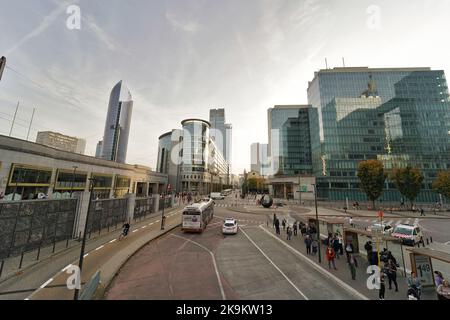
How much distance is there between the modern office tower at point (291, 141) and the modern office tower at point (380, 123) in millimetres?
23020

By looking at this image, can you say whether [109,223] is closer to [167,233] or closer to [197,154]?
[167,233]

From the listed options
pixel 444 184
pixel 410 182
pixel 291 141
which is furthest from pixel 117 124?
pixel 444 184

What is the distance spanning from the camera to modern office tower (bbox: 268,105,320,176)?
101 m

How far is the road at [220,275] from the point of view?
32.0 feet

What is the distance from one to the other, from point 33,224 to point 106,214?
855cm

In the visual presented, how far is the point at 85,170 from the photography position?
39.2 metres

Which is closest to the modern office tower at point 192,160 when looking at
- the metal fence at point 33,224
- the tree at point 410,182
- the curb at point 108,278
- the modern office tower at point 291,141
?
the modern office tower at point 291,141

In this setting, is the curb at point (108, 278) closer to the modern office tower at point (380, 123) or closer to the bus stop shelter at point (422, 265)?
the bus stop shelter at point (422, 265)

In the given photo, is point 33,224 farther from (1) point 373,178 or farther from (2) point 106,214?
(1) point 373,178

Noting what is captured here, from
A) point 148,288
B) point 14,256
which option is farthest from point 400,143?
point 14,256

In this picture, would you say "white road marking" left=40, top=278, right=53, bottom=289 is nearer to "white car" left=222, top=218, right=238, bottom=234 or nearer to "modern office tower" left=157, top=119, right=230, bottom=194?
"white car" left=222, top=218, right=238, bottom=234

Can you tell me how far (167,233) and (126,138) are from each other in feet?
548

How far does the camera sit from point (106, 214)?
23297mm

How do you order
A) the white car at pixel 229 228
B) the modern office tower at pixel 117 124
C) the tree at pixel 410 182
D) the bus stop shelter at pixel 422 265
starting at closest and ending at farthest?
the bus stop shelter at pixel 422 265 → the white car at pixel 229 228 → the tree at pixel 410 182 → the modern office tower at pixel 117 124
